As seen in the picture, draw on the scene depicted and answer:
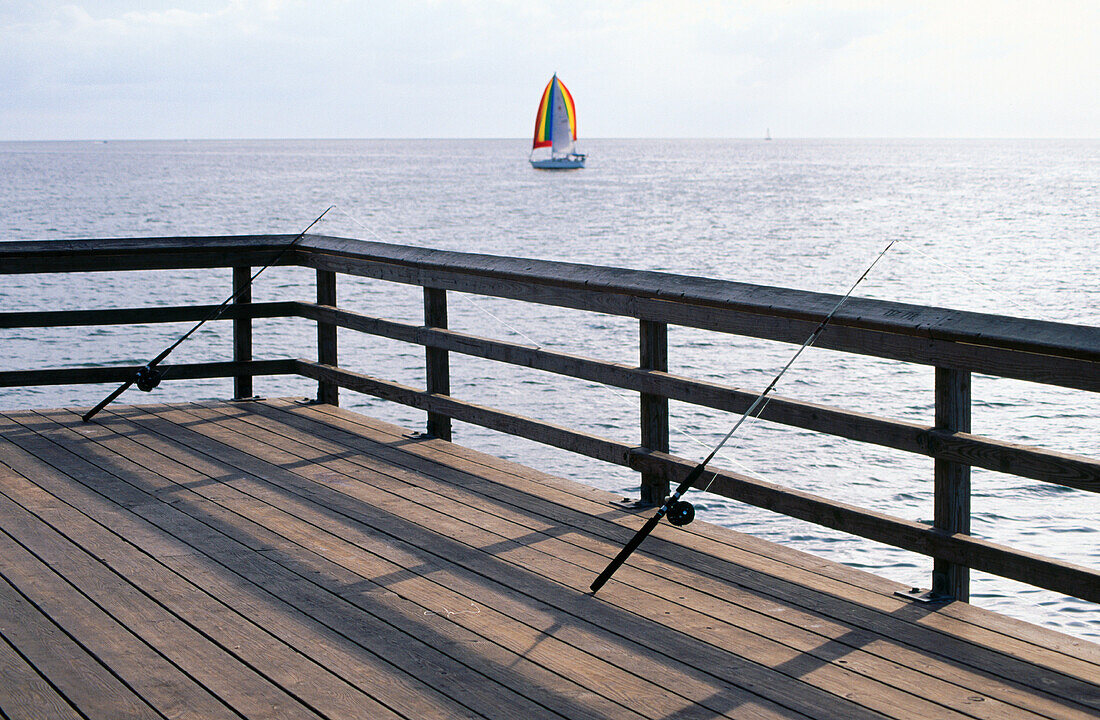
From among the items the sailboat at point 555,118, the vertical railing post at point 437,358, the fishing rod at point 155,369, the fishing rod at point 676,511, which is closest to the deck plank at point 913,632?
the fishing rod at point 676,511

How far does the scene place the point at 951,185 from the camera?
79.4 m

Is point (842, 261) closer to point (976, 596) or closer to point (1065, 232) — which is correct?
point (1065, 232)

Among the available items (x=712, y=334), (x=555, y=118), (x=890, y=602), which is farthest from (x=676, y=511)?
(x=555, y=118)

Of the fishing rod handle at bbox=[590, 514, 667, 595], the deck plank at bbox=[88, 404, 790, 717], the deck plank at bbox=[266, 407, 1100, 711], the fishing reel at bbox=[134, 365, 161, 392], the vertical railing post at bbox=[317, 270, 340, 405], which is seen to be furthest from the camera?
the vertical railing post at bbox=[317, 270, 340, 405]

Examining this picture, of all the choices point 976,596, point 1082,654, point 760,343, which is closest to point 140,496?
point 1082,654

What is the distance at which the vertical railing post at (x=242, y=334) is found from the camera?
226 inches

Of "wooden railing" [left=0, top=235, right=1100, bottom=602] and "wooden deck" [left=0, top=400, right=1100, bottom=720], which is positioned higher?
"wooden railing" [left=0, top=235, right=1100, bottom=602]

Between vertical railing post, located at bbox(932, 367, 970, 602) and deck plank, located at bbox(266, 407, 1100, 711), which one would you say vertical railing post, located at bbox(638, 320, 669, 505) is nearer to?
deck plank, located at bbox(266, 407, 1100, 711)

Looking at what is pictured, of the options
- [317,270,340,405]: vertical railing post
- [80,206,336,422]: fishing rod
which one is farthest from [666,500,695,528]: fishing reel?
[317,270,340,405]: vertical railing post

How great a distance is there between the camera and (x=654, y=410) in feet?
12.8

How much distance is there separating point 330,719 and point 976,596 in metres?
5.76

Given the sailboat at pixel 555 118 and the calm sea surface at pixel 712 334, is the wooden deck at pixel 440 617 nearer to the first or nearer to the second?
the calm sea surface at pixel 712 334

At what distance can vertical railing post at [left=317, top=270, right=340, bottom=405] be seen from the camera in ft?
18.3

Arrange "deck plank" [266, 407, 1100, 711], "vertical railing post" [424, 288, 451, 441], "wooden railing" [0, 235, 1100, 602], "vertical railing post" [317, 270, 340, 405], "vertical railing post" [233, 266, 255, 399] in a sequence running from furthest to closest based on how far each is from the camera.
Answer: "vertical railing post" [233, 266, 255, 399] < "vertical railing post" [317, 270, 340, 405] < "vertical railing post" [424, 288, 451, 441] < "wooden railing" [0, 235, 1100, 602] < "deck plank" [266, 407, 1100, 711]
